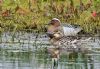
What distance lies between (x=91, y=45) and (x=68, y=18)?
10.0 feet

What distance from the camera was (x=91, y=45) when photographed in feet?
42.8

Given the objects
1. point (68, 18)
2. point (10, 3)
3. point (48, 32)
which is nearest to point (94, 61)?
point (48, 32)

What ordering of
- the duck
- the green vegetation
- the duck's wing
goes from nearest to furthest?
the duck < the duck's wing < the green vegetation

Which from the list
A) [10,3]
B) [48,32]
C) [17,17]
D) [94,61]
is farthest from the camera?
[10,3]

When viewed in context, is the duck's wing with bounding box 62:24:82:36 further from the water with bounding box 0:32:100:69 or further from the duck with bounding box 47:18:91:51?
the water with bounding box 0:32:100:69

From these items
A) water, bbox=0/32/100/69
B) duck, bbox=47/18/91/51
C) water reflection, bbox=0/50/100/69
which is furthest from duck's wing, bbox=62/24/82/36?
water reflection, bbox=0/50/100/69

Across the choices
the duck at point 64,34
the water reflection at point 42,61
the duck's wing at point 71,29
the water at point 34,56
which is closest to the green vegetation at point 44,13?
the duck's wing at point 71,29

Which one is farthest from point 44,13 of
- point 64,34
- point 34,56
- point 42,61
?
point 42,61

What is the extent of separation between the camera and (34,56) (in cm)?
1120

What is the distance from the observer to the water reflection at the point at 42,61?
33.1 ft

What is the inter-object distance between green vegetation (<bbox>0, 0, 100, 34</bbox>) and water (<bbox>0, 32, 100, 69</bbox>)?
4.79ft

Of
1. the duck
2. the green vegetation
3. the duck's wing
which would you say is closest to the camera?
the duck

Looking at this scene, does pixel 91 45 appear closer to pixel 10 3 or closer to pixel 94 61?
pixel 94 61

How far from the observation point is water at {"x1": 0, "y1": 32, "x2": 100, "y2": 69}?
1016cm
